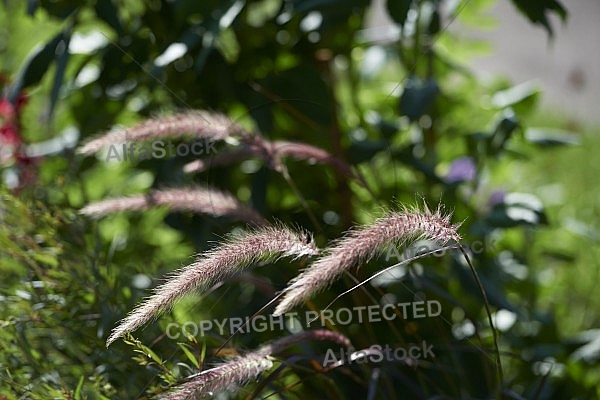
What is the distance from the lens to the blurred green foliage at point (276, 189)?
1130 millimetres

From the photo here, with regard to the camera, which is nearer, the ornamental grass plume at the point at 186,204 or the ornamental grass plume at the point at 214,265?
the ornamental grass plume at the point at 214,265

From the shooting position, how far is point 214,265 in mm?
782

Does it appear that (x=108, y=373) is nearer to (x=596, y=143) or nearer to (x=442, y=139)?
(x=442, y=139)

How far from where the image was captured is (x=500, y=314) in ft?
5.03

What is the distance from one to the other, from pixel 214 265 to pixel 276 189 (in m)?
0.74

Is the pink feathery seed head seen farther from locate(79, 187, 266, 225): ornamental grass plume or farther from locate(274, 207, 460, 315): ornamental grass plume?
locate(274, 207, 460, 315): ornamental grass plume

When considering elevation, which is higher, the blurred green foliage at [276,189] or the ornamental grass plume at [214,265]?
the ornamental grass plume at [214,265]

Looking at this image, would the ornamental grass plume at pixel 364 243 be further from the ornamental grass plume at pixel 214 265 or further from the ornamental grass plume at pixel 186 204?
the ornamental grass plume at pixel 186 204

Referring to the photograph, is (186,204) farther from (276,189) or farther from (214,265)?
(276,189)

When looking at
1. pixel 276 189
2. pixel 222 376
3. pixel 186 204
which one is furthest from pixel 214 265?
pixel 276 189

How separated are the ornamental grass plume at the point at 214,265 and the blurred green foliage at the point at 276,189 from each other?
0.22m

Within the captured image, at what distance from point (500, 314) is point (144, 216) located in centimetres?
63

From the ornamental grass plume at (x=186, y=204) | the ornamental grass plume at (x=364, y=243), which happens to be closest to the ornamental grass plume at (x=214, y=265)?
the ornamental grass plume at (x=364, y=243)

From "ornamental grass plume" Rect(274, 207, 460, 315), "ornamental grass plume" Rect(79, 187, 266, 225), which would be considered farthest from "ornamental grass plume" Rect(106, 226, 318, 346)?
"ornamental grass plume" Rect(79, 187, 266, 225)
